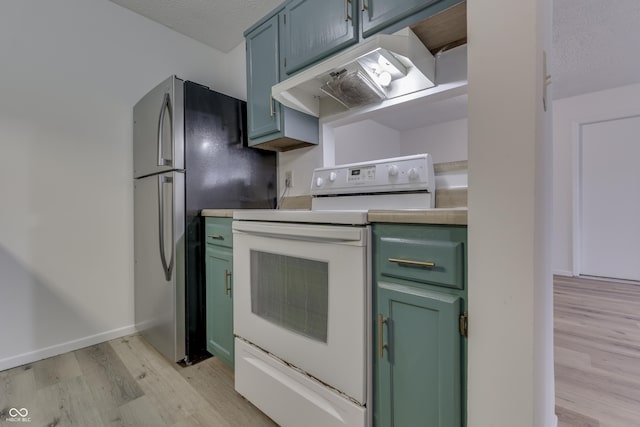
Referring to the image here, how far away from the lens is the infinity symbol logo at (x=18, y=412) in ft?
4.27

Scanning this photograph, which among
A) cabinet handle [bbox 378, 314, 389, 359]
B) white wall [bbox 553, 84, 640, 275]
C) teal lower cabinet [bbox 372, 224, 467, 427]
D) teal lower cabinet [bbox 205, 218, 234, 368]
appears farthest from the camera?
white wall [bbox 553, 84, 640, 275]

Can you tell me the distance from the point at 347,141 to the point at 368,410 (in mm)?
2737

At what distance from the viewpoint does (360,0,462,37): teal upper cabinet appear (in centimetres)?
110

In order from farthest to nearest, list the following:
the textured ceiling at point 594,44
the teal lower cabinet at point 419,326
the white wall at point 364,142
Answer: the white wall at point 364,142 < the textured ceiling at point 594,44 < the teal lower cabinet at point 419,326

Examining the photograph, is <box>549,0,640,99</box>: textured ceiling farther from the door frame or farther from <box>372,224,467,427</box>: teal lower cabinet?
<box>372,224,467,427</box>: teal lower cabinet

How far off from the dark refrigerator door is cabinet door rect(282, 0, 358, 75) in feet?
1.77

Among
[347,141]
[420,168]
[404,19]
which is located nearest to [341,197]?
[420,168]

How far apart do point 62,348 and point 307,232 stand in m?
2.03

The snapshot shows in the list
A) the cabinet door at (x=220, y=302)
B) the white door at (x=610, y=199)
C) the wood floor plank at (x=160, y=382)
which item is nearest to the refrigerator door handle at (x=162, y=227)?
the cabinet door at (x=220, y=302)

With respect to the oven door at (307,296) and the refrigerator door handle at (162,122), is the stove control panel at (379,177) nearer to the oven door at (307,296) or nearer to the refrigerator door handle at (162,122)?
the oven door at (307,296)

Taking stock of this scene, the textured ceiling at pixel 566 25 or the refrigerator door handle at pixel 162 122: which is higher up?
the textured ceiling at pixel 566 25

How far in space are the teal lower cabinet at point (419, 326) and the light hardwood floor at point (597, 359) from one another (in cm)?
93

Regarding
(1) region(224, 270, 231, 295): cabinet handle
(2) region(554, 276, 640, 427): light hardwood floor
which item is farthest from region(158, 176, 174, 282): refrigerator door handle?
(2) region(554, 276, 640, 427): light hardwood floor

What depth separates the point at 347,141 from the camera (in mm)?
3219
